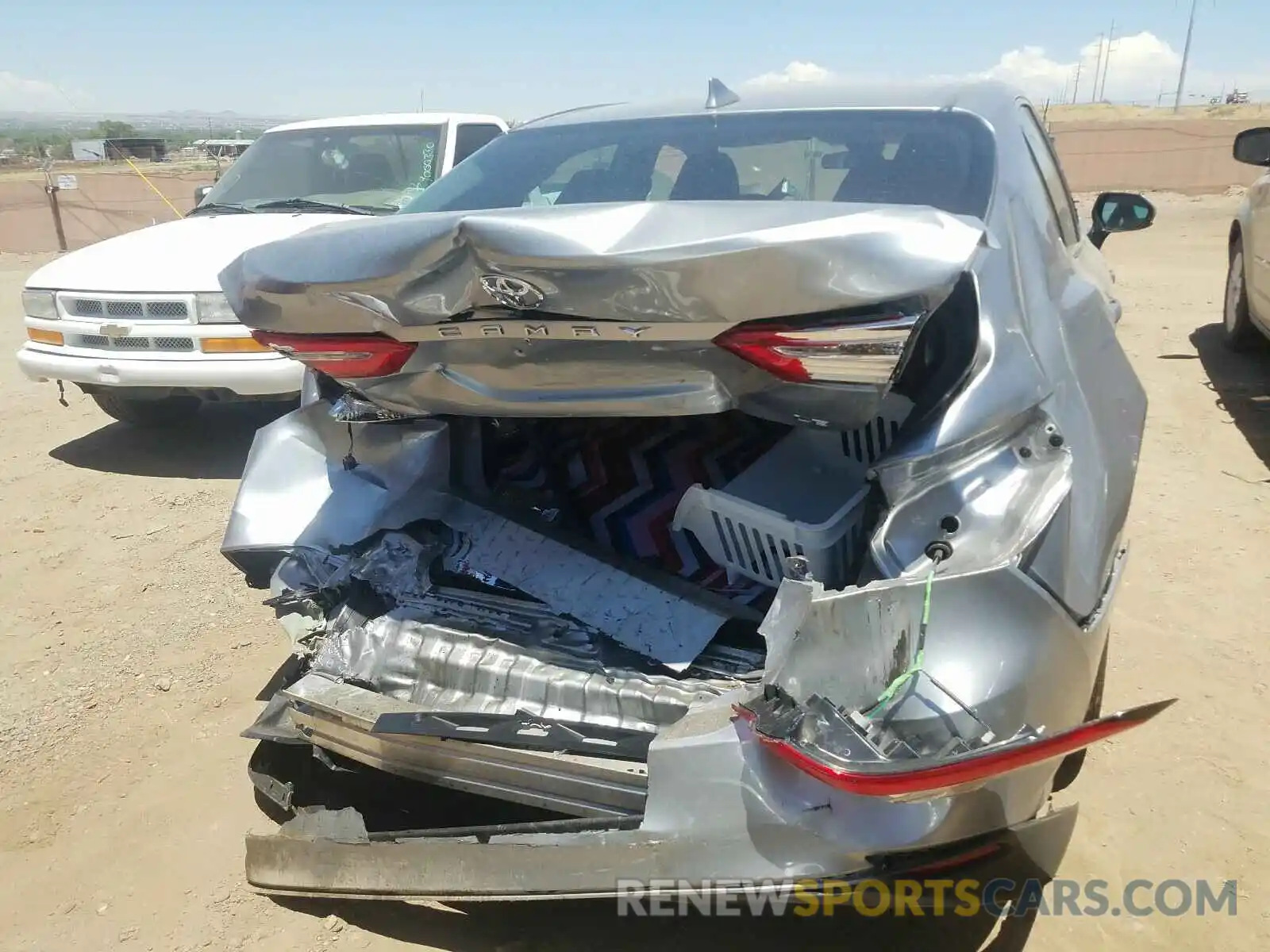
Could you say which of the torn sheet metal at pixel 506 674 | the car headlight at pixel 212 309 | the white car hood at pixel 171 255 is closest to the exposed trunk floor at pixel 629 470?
the torn sheet metal at pixel 506 674

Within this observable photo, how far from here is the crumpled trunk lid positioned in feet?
5.37

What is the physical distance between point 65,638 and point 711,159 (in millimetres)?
2971

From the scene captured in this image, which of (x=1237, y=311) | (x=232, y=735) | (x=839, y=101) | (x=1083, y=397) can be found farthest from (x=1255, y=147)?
(x=232, y=735)

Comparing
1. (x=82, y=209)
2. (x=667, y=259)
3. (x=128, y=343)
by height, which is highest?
(x=667, y=259)

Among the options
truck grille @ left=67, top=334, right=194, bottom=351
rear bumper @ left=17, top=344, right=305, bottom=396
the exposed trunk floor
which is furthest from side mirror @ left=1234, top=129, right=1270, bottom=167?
truck grille @ left=67, top=334, right=194, bottom=351

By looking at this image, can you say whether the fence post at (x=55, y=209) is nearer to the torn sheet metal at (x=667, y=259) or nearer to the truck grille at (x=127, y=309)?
the truck grille at (x=127, y=309)

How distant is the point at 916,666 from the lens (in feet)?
5.17

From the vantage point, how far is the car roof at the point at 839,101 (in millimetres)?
2648

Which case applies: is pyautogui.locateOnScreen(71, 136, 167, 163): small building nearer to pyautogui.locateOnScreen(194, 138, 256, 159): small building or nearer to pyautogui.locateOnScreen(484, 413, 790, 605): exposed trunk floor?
pyautogui.locateOnScreen(194, 138, 256, 159): small building

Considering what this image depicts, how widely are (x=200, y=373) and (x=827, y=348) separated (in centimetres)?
422

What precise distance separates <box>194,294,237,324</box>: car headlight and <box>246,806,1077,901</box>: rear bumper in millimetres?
3587

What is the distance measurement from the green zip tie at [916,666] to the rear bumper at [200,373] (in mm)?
3990

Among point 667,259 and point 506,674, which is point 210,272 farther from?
point 667,259

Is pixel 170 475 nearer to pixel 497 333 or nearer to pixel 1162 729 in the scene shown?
pixel 497 333
